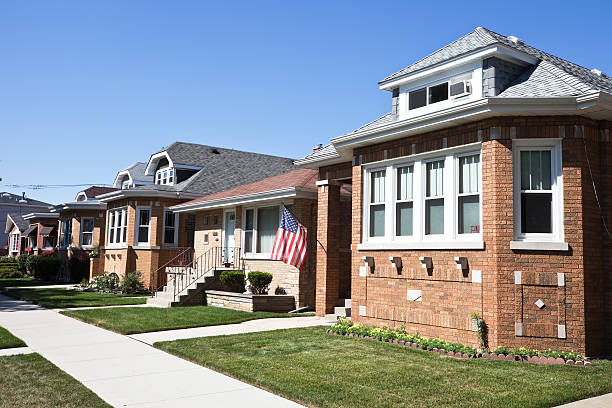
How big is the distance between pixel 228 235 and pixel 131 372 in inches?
491

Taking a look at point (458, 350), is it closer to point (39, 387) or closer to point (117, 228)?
point (39, 387)

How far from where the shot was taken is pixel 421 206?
1102 cm

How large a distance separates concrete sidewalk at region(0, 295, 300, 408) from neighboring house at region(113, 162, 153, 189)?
65.6 ft

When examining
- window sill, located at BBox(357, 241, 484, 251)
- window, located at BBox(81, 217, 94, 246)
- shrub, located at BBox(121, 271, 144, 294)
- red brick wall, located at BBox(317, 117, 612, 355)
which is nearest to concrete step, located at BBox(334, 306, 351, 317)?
window sill, located at BBox(357, 241, 484, 251)

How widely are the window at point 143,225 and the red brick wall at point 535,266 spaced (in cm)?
1828

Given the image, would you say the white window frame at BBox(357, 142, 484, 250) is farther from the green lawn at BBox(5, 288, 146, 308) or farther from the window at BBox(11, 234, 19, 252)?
the window at BBox(11, 234, 19, 252)

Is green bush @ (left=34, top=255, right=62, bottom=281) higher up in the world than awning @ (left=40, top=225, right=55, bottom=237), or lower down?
lower down

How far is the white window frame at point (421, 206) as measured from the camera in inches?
402

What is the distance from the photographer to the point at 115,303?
61.0 ft

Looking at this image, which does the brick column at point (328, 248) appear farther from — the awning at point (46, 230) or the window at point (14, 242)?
the window at point (14, 242)

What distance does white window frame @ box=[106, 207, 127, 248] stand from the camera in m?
26.2

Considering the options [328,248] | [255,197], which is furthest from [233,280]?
[328,248]

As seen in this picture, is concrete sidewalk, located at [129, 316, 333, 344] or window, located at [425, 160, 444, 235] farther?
concrete sidewalk, located at [129, 316, 333, 344]

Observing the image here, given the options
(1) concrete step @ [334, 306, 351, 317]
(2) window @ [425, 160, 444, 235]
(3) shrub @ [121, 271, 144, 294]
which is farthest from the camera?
(3) shrub @ [121, 271, 144, 294]
